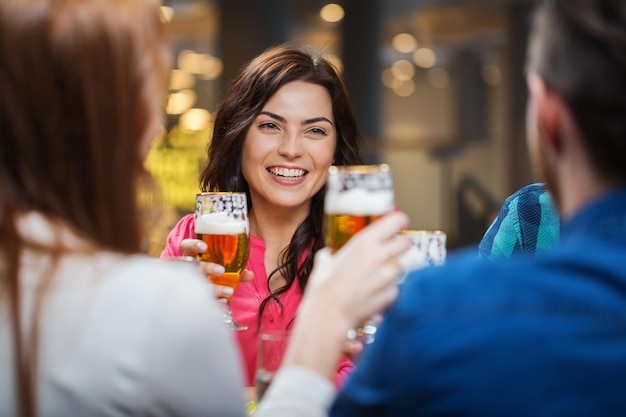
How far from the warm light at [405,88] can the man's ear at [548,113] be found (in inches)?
416

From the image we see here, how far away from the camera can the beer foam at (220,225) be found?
5.99ft

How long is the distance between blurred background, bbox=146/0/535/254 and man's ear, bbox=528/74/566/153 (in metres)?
5.17

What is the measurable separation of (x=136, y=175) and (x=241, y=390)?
31cm

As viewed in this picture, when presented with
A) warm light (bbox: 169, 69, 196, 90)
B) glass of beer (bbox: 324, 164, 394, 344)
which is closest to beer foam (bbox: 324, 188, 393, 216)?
glass of beer (bbox: 324, 164, 394, 344)

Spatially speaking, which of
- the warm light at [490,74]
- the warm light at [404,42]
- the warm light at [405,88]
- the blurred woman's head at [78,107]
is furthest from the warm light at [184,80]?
the blurred woman's head at [78,107]

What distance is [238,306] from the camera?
8.06 ft

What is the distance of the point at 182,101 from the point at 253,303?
23.3 ft

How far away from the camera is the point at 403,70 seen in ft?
35.5

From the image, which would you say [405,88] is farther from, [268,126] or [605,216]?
[605,216]

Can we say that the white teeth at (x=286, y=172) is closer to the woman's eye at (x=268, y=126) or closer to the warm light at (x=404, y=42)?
the woman's eye at (x=268, y=126)

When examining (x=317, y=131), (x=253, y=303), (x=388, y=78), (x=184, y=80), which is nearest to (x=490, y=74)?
(x=388, y=78)

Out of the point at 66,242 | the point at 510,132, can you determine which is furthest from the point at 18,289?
the point at 510,132

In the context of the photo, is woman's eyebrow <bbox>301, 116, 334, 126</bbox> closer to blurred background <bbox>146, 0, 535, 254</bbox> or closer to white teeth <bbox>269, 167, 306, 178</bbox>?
white teeth <bbox>269, 167, 306, 178</bbox>

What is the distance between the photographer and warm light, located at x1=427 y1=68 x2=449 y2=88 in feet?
37.2
